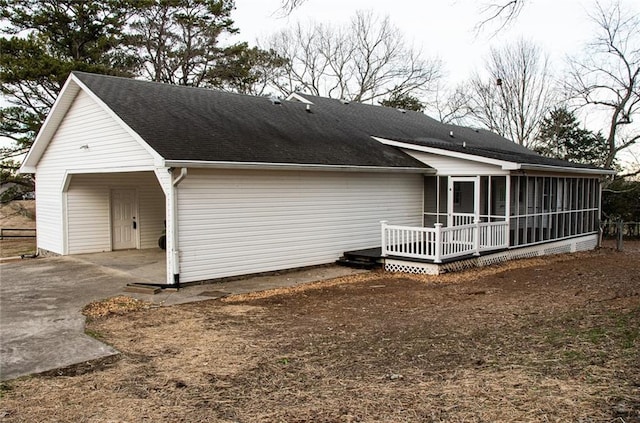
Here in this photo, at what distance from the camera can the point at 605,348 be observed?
5766mm

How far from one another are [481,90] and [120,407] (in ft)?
118

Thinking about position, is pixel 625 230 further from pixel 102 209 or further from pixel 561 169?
pixel 102 209

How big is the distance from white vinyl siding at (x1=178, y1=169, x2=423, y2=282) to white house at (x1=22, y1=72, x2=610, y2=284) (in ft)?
0.10

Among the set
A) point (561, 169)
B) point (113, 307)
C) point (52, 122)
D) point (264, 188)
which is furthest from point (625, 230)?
point (52, 122)

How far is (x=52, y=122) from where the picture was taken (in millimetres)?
15016

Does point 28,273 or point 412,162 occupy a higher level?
point 412,162

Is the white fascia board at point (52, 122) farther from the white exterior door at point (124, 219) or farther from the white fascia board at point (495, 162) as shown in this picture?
the white fascia board at point (495, 162)

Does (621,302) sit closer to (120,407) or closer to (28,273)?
(120,407)

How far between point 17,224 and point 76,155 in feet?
64.6

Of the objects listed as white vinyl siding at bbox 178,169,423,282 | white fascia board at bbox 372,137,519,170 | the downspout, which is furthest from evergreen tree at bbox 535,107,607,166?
the downspout

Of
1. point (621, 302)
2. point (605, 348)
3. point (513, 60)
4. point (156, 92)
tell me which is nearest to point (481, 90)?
point (513, 60)

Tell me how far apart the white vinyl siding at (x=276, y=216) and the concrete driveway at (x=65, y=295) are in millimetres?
536

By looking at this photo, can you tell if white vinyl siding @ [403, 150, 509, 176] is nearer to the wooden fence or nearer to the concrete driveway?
the concrete driveway

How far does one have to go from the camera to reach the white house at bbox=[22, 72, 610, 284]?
11.1 meters
